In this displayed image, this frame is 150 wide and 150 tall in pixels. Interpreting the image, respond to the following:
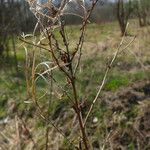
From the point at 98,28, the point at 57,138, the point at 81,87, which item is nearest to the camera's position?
the point at 57,138

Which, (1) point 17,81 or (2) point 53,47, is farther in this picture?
(1) point 17,81

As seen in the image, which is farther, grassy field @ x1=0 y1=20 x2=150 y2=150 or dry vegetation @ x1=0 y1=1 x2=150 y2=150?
grassy field @ x1=0 y1=20 x2=150 y2=150

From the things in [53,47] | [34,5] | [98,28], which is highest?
[34,5]

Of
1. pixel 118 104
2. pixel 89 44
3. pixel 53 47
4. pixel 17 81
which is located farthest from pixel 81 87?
pixel 53 47

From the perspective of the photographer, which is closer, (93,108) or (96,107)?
(93,108)

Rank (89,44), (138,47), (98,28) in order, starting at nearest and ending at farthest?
1. (138,47)
2. (89,44)
3. (98,28)

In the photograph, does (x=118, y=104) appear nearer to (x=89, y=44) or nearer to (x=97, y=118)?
(x=97, y=118)

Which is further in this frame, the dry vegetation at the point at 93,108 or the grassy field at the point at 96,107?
the grassy field at the point at 96,107

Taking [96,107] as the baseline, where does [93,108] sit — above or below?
above

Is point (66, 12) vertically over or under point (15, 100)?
over

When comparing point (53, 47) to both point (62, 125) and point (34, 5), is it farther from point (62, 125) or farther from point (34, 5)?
point (62, 125)
